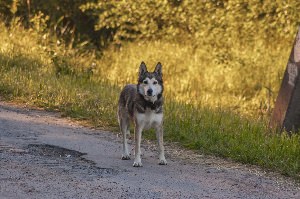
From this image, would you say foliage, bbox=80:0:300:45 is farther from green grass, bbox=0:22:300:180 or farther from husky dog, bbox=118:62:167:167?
husky dog, bbox=118:62:167:167

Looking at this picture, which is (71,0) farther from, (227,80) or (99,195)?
(99,195)

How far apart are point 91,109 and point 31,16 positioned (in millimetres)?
8442

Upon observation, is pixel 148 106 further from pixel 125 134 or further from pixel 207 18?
pixel 207 18

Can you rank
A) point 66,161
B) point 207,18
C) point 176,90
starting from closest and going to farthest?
point 66,161 < point 176,90 < point 207,18

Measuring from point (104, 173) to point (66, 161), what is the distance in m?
0.70

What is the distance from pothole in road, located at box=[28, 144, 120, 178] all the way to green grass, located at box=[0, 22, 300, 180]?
1.88 m

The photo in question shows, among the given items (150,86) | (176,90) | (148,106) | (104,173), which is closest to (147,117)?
(148,106)

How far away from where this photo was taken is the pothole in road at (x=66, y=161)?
6.98m

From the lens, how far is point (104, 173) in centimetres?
697

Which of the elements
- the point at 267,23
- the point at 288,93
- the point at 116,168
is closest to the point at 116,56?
the point at 267,23

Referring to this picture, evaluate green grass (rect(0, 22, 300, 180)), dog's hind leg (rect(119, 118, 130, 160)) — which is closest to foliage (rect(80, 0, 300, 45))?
green grass (rect(0, 22, 300, 180))

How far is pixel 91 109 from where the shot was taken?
10.8 metres

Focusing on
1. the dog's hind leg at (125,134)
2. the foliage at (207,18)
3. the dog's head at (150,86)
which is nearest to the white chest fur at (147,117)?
the dog's head at (150,86)

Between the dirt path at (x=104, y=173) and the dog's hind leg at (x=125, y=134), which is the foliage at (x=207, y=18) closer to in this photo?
the dirt path at (x=104, y=173)
